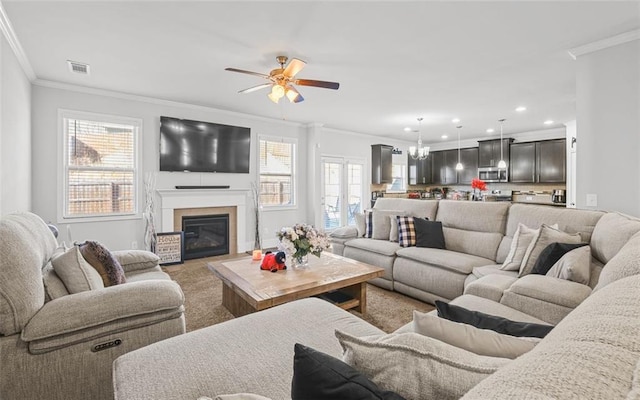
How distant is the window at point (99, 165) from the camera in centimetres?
414

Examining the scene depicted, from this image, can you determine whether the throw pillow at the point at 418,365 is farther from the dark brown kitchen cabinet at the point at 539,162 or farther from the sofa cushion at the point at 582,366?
the dark brown kitchen cabinet at the point at 539,162

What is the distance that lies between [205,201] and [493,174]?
270 inches

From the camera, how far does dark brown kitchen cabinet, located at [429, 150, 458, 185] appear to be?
8625 mm

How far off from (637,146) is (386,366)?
324 centimetres

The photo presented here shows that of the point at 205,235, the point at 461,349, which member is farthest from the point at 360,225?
the point at 461,349

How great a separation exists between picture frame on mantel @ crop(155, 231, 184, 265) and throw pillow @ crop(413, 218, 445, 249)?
356 centimetres

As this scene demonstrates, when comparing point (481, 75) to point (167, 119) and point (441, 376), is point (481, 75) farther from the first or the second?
point (167, 119)

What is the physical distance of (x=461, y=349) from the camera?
2.65 ft

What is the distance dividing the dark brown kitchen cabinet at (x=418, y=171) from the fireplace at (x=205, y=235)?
5677mm

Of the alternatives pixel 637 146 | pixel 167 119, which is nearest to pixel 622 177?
pixel 637 146

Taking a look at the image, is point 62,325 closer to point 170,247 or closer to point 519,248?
point 519,248

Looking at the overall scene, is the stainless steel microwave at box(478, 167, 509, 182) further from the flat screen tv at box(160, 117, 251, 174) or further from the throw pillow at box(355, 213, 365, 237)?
the flat screen tv at box(160, 117, 251, 174)

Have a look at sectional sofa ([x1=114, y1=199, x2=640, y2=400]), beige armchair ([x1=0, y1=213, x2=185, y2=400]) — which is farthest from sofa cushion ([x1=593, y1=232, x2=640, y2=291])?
beige armchair ([x1=0, y1=213, x2=185, y2=400])

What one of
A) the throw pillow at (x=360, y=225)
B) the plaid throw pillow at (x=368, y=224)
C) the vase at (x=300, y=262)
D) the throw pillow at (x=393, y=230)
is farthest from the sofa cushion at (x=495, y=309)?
the throw pillow at (x=360, y=225)
